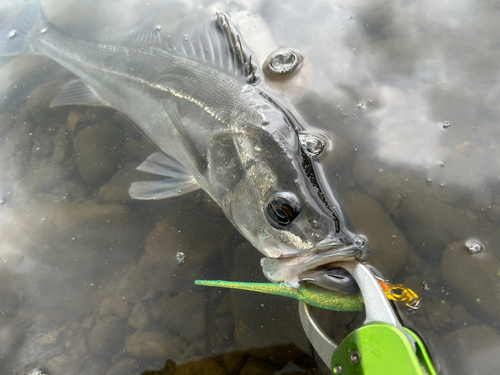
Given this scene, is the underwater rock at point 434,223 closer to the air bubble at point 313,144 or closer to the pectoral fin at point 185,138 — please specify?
the air bubble at point 313,144

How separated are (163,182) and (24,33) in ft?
9.47

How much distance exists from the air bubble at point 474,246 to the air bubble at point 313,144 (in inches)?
46.0

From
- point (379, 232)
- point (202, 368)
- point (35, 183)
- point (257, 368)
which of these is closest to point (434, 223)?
point (379, 232)

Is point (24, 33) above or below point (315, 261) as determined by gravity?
below

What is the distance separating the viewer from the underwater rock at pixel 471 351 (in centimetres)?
185

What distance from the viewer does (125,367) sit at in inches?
93.9

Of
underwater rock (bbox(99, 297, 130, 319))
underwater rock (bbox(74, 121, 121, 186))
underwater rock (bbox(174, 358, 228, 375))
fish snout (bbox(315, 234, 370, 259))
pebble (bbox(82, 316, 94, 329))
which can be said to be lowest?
pebble (bbox(82, 316, 94, 329))

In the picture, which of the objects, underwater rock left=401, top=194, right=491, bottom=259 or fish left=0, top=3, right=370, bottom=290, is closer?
fish left=0, top=3, right=370, bottom=290

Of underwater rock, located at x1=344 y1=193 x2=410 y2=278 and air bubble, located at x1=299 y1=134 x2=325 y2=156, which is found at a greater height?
air bubble, located at x1=299 y1=134 x2=325 y2=156

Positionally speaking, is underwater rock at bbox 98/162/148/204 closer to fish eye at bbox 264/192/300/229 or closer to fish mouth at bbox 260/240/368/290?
fish eye at bbox 264/192/300/229

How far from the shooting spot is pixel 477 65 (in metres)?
2.80

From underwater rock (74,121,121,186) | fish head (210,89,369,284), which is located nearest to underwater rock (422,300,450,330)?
fish head (210,89,369,284)

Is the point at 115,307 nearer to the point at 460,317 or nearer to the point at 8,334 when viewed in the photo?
the point at 8,334

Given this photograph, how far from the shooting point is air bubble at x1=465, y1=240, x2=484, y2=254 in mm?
2100
